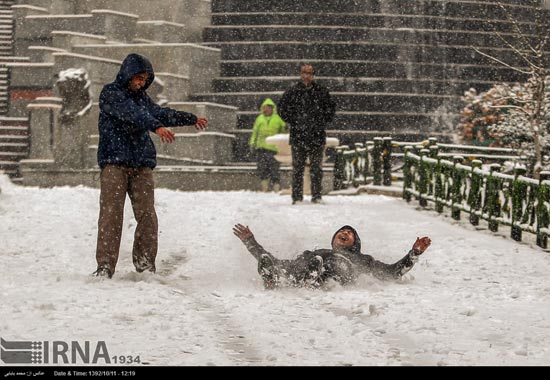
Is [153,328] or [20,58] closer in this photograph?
[153,328]

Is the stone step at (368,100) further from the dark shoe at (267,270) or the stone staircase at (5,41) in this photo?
the dark shoe at (267,270)

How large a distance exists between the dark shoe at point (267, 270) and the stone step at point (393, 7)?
905 inches

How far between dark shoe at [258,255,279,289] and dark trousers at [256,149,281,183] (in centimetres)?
1449

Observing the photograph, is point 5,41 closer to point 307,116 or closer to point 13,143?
point 13,143

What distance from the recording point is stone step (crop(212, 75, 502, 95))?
3038 centimetres

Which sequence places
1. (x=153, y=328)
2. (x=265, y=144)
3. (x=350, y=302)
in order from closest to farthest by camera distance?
(x=153, y=328)
(x=350, y=302)
(x=265, y=144)

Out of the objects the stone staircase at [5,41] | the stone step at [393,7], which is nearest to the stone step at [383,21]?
the stone step at [393,7]

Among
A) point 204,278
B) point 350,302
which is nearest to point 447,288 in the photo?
point 350,302

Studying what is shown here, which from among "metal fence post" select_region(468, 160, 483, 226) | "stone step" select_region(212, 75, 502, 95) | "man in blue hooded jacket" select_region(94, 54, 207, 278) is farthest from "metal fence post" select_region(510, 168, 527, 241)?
"stone step" select_region(212, 75, 502, 95)

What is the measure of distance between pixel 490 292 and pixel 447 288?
416 mm

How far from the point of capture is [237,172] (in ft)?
86.9

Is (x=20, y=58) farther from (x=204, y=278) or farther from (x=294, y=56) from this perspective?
(x=204, y=278)

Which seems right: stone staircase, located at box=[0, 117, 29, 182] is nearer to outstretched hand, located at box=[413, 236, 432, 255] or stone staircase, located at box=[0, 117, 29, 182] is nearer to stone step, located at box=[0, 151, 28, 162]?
stone step, located at box=[0, 151, 28, 162]

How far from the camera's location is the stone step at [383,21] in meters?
32.3
